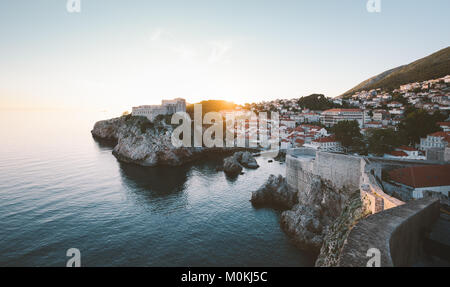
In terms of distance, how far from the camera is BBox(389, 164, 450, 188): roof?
1370 centimetres

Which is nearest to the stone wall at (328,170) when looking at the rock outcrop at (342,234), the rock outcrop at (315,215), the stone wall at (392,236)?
the rock outcrop at (315,215)

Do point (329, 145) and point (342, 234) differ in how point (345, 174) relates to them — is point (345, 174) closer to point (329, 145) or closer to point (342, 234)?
point (342, 234)

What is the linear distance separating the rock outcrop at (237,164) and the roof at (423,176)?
21.7 metres

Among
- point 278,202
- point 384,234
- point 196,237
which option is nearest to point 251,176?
point 278,202

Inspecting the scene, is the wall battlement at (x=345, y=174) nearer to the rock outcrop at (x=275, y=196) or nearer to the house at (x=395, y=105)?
the rock outcrop at (x=275, y=196)

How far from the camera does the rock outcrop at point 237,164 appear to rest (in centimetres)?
3459

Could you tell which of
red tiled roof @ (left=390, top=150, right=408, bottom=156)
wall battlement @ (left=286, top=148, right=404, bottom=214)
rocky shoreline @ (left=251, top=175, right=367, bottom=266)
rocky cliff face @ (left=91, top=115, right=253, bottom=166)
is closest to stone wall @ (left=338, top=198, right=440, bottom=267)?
wall battlement @ (left=286, top=148, right=404, bottom=214)

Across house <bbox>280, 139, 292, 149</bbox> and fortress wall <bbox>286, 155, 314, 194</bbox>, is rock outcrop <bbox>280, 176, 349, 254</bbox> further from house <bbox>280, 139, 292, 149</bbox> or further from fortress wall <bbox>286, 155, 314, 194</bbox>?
house <bbox>280, 139, 292, 149</bbox>

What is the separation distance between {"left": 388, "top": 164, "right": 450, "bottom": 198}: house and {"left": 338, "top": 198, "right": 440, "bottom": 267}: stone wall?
6828mm

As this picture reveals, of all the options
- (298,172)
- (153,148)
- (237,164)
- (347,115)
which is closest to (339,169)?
(298,172)

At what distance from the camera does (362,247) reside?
16.9 ft

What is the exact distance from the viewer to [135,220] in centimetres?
1925

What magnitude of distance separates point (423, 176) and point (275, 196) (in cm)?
1161
